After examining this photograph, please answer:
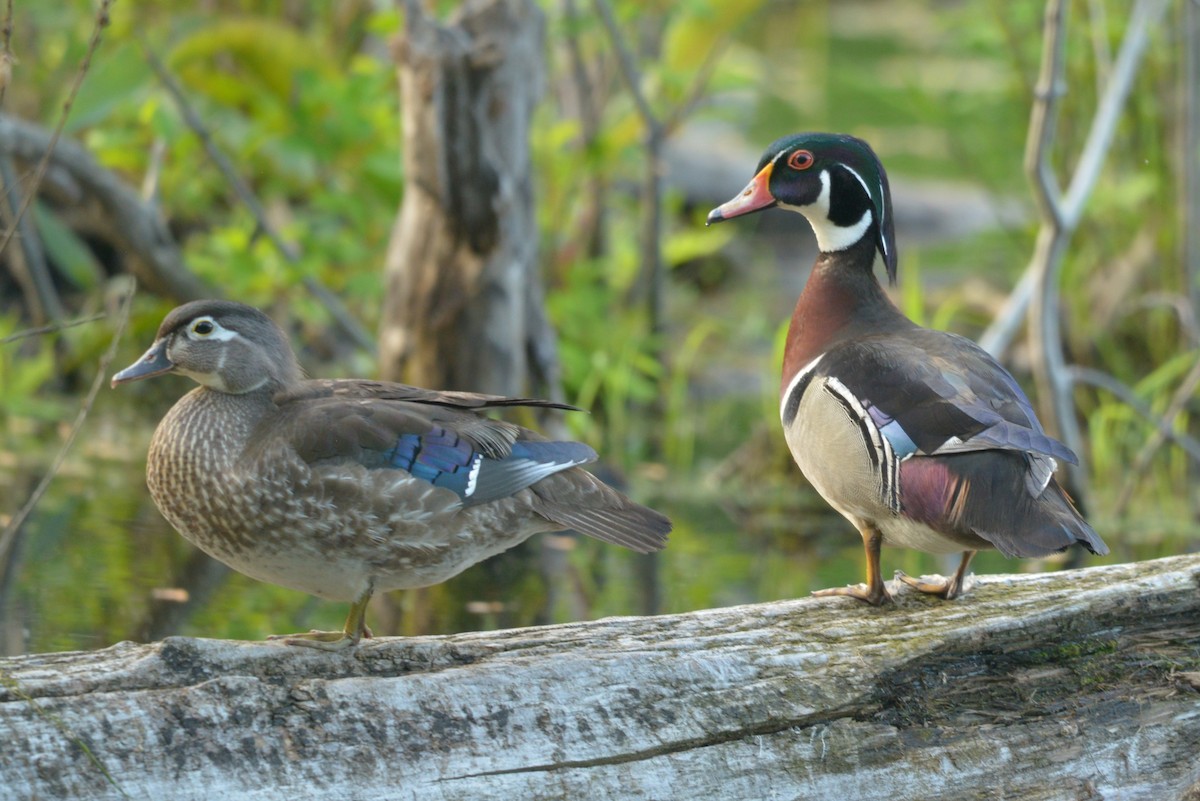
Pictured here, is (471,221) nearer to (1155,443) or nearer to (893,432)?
(1155,443)

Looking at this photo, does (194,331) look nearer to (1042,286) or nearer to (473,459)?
(473,459)

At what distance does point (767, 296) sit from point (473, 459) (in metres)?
6.50

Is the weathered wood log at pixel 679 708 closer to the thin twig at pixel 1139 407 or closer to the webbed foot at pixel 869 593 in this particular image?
the webbed foot at pixel 869 593

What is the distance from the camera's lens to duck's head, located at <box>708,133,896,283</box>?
3.54m

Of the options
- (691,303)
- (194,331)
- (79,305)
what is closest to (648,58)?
(691,303)

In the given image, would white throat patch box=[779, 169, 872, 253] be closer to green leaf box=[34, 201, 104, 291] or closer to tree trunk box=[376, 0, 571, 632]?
tree trunk box=[376, 0, 571, 632]

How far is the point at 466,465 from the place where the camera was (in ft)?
9.77

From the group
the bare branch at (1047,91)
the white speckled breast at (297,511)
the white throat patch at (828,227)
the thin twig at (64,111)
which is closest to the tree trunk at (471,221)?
the bare branch at (1047,91)

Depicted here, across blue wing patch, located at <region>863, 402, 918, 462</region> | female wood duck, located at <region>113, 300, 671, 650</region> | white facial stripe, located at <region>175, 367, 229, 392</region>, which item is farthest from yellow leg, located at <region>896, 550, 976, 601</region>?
white facial stripe, located at <region>175, 367, 229, 392</region>

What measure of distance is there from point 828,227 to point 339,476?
140 centimetres

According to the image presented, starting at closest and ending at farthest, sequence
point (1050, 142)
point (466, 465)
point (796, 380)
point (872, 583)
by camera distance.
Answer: point (466, 465), point (872, 583), point (796, 380), point (1050, 142)

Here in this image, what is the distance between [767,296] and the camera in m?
9.33

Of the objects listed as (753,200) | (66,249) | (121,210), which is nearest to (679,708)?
(753,200)

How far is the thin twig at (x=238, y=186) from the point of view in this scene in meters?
5.78
